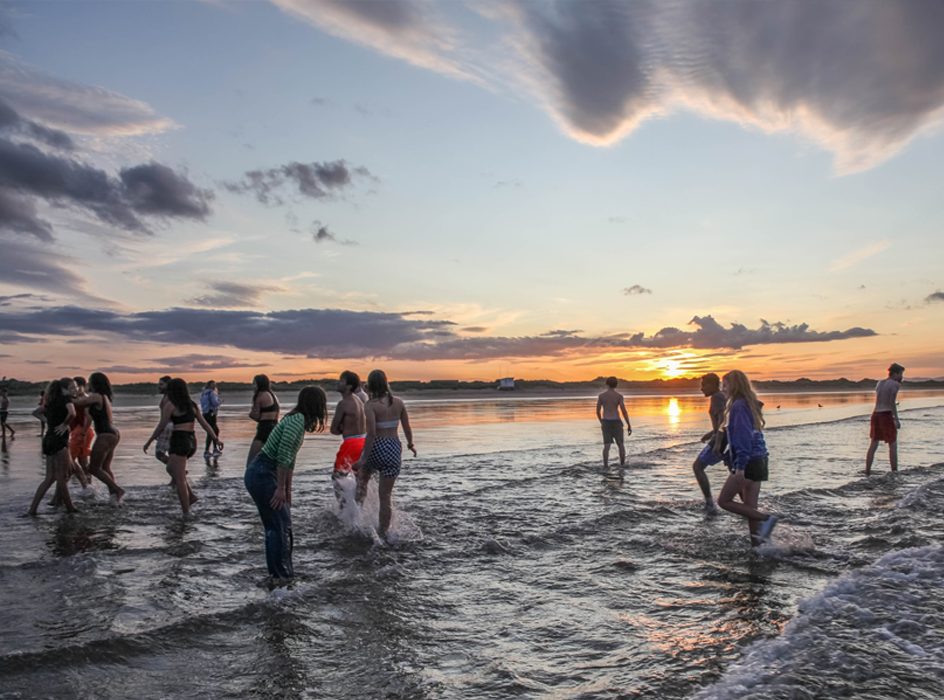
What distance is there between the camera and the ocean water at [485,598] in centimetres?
435

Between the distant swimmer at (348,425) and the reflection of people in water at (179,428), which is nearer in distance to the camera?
the distant swimmer at (348,425)

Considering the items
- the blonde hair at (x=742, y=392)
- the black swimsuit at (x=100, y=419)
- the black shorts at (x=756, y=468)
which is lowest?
the black shorts at (x=756, y=468)

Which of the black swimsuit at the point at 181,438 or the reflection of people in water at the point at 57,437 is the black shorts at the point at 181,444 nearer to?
the black swimsuit at the point at 181,438

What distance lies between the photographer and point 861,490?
11586 mm

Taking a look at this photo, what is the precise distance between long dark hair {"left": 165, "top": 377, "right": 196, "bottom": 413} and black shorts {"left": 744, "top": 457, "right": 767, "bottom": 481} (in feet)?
26.5

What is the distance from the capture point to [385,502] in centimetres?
793

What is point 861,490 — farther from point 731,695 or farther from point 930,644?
point 731,695

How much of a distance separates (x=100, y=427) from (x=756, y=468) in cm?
1055

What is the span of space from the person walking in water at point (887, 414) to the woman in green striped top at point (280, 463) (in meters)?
12.6

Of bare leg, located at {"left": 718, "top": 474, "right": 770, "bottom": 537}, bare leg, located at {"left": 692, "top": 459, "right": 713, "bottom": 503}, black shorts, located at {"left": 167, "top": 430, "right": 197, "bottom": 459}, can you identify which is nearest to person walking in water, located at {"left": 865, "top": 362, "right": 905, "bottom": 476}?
bare leg, located at {"left": 692, "top": 459, "right": 713, "bottom": 503}

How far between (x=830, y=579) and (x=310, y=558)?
238 inches

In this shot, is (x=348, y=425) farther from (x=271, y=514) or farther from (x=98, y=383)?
(x=98, y=383)

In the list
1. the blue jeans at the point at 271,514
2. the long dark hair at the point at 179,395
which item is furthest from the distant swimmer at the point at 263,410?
the blue jeans at the point at 271,514

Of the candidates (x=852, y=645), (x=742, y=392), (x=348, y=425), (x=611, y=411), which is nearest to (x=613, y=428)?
(x=611, y=411)
